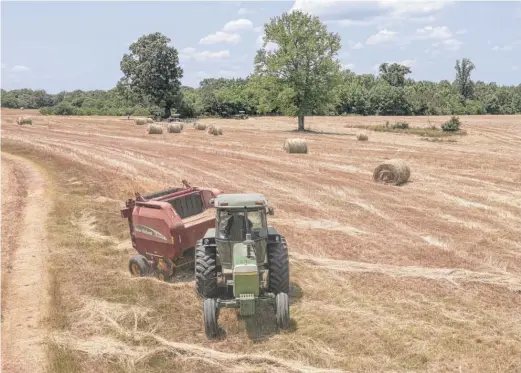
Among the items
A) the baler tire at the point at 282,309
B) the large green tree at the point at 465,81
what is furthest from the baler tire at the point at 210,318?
the large green tree at the point at 465,81

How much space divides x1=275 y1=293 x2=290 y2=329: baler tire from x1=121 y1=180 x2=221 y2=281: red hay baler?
9.28 feet

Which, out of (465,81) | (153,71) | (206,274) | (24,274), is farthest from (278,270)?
(465,81)

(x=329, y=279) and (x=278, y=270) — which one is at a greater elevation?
(x=278, y=270)

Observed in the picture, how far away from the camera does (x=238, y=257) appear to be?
8.37 meters

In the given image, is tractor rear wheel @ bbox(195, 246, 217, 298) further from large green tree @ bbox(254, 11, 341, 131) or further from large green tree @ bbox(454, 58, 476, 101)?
large green tree @ bbox(454, 58, 476, 101)

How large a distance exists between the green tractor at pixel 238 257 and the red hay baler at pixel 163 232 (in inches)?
54.5

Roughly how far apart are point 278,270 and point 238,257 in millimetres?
980

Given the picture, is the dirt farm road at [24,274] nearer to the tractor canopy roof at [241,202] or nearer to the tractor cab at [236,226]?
the tractor cab at [236,226]

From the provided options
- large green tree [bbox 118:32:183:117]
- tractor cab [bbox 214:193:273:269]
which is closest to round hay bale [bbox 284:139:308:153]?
tractor cab [bbox 214:193:273:269]

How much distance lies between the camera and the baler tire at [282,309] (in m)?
8.48

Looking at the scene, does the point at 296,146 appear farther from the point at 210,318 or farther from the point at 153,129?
the point at 210,318

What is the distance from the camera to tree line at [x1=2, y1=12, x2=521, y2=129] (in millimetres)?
49031

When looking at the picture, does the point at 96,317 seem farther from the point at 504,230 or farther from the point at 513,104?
the point at 513,104

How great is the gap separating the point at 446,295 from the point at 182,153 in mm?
22504
